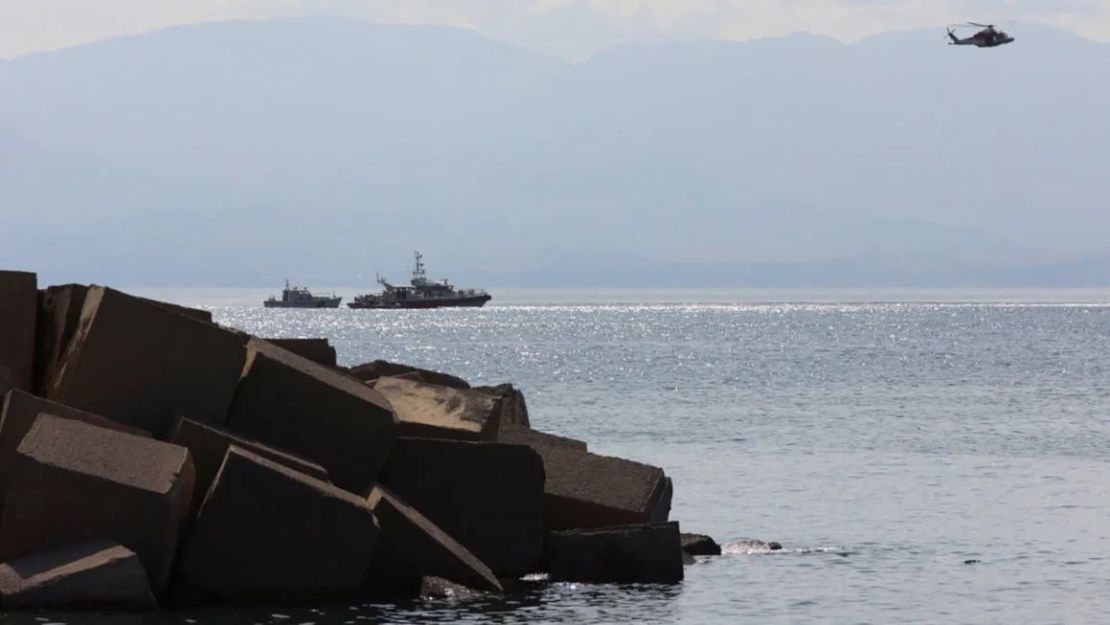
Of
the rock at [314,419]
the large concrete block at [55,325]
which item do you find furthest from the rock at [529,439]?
the large concrete block at [55,325]

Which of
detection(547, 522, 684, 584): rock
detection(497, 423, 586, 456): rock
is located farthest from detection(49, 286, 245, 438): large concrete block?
detection(497, 423, 586, 456): rock

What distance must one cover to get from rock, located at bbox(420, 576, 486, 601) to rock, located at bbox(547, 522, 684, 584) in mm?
1616

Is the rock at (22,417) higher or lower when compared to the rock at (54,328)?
lower

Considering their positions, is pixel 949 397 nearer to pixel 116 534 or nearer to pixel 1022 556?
pixel 1022 556

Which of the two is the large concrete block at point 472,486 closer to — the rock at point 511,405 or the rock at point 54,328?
the rock at point 54,328

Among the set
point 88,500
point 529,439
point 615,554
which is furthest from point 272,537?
point 529,439

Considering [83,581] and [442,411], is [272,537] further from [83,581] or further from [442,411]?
[442,411]

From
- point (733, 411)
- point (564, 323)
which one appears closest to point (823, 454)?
point (733, 411)

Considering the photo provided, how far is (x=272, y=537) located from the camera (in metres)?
17.0

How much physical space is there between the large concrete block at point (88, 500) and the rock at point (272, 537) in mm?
380

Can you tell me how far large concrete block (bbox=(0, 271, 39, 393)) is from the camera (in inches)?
750

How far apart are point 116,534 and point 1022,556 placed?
1142 centimetres

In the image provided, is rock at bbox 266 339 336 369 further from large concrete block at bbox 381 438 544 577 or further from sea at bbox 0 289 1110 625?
sea at bbox 0 289 1110 625

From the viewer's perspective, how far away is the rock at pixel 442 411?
19984 millimetres
